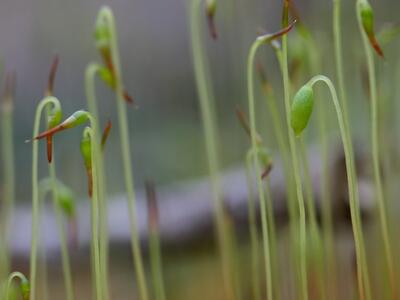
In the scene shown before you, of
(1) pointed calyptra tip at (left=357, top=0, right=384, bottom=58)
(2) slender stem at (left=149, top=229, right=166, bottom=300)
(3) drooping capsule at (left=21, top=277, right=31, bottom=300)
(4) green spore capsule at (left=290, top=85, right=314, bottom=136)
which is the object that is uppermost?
(1) pointed calyptra tip at (left=357, top=0, right=384, bottom=58)

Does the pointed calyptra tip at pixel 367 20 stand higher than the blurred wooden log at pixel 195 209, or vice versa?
the pointed calyptra tip at pixel 367 20

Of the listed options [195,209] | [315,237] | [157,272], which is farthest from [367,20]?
[195,209]

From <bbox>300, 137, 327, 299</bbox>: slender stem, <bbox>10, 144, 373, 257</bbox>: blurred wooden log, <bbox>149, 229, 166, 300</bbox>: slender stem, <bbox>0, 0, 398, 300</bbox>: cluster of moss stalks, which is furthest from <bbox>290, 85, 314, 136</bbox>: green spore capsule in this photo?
<bbox>10, 144, 373, 257</bbox>: blurred wooden log

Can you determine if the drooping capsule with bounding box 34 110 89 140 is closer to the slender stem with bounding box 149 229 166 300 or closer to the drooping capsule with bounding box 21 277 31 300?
the drooping capsule with bounding box 21 277 31 300

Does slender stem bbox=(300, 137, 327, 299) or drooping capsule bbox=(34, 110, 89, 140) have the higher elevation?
drooping capsule bbox=(34, 110, 89, 140)

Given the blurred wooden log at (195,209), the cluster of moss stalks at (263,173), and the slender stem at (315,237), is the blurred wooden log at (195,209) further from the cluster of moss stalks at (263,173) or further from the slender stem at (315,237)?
the slender stem at (315,237)

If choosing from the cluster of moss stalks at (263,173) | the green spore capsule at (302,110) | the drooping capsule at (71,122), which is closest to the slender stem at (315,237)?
the cluster of moss stalks at (263,173)

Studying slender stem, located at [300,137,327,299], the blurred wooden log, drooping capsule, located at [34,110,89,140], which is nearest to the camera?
drooping capsule, located at [34,110,89,140]

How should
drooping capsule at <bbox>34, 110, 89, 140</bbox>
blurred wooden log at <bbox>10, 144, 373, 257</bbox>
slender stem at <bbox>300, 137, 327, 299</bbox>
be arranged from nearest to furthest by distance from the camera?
drooping capsule at <bbox>34, 110, 89, 140</bbox>, slender stem at <bbox>300, 137, 327, 299</bbox>, blurred wooden log at <bbox>10, 144, 373, 257</bbox>
